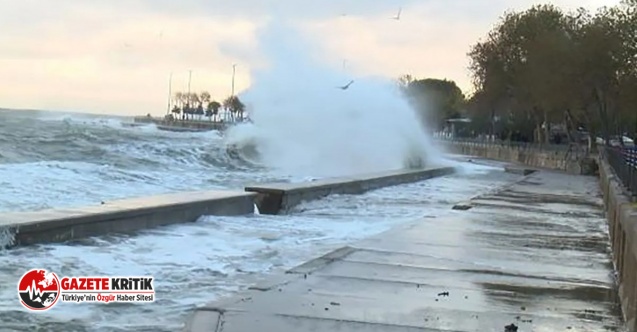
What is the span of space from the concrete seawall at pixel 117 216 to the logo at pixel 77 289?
4.90 feet

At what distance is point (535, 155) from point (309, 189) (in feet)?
124

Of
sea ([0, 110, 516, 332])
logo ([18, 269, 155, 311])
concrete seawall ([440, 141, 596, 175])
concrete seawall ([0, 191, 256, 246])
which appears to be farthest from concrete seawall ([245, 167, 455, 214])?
concrete seawall ([440, 141, 596, 175])

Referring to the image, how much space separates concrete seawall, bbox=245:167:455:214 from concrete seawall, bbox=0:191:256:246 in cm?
104

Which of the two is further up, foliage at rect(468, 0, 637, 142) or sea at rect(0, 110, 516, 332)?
foliage at rect(468, 0, 637, 142)

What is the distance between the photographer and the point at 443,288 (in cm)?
742

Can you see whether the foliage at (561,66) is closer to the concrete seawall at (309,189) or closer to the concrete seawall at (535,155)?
the concrete seawall at (535,155)

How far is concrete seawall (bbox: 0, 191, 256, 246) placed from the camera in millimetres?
8891

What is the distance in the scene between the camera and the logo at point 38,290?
251 inches

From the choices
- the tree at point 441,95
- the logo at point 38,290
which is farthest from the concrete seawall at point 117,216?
the tree at point 441,95

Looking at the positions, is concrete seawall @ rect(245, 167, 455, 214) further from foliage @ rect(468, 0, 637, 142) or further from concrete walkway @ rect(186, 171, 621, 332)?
foliage @ rect(468, 0, 637, 142)

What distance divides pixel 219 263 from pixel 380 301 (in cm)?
267

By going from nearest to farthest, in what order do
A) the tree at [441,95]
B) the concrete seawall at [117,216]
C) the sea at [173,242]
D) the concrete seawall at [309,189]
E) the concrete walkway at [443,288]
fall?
1. the concrete walkway at [443,288]
2. the sea at [173,242]
3. the concrete seawall at [117,216]
4. the concrete seawall at [309,189]
5. the tree at [441,95]

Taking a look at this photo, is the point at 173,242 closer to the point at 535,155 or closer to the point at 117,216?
the point at 117,216

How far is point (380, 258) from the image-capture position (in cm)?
897
